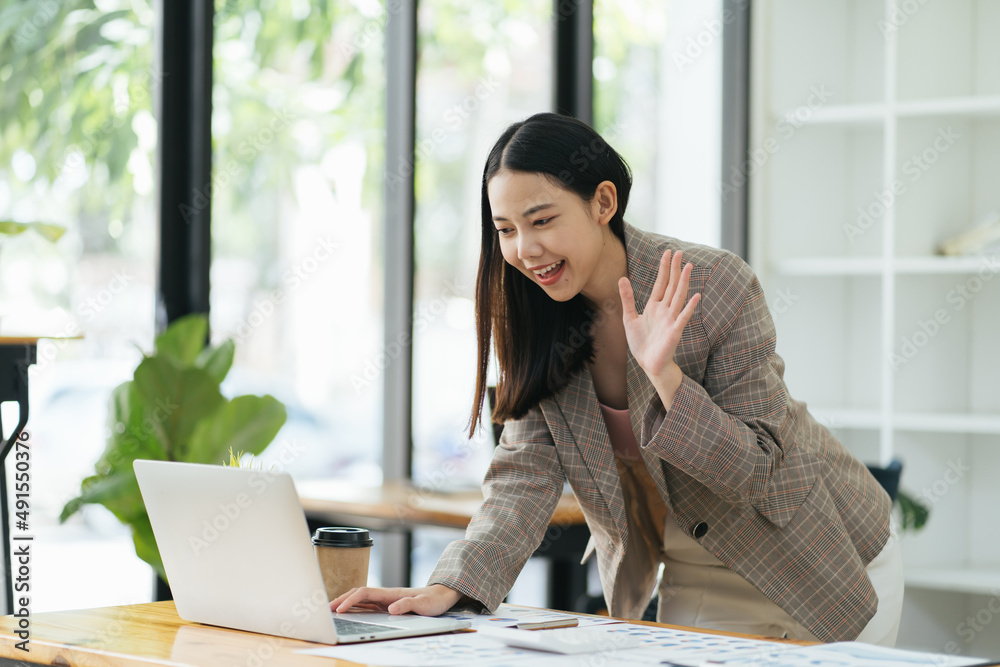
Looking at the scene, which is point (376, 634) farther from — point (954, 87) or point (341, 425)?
point (954, 87)

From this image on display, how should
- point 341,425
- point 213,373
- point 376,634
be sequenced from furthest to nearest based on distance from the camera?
point 341,425 < point 213,373 < point 376,634

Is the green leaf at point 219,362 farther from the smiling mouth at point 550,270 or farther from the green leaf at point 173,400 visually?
the smiling mouth at point 550,270

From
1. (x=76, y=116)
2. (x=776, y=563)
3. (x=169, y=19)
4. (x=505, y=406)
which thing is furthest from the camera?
(x=169, y=19)

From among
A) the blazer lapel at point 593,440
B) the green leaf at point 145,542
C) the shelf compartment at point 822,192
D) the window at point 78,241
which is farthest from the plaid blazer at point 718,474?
the shelf compartment at point 822,192

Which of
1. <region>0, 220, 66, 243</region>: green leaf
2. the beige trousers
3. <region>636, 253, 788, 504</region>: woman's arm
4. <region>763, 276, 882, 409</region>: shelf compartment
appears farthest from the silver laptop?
<region>763, 276, 882, 409</region>: shelf compartment

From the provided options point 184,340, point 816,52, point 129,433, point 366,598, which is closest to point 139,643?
point 366,598

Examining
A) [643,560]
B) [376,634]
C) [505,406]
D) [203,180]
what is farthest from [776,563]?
[203,180]

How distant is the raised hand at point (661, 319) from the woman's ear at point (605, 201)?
0.16 m

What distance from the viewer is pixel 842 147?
150 inches

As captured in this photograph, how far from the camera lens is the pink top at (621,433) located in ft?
5.80

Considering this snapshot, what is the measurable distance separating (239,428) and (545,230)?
1.23 meters

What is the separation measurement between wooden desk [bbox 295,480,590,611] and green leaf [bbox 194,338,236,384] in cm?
46

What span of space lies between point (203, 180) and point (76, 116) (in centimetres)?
37

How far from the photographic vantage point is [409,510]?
2.81 metres
